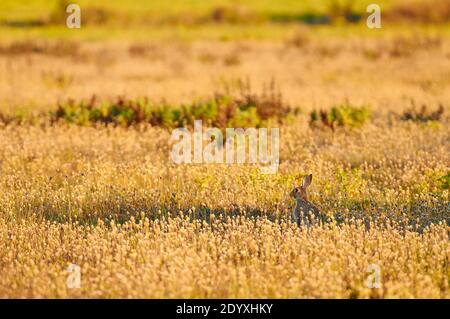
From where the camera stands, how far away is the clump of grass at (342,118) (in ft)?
38.3

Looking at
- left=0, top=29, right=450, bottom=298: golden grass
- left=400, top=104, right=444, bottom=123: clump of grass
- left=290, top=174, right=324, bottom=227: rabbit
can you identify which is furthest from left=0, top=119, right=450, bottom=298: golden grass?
left=400, top=104, right=444, bottom=123: clump of grass

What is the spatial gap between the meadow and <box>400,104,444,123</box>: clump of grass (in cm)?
5

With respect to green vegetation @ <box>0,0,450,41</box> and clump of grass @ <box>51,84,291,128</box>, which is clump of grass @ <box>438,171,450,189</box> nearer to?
clump of grass @ <box>51,84,291,128</box>

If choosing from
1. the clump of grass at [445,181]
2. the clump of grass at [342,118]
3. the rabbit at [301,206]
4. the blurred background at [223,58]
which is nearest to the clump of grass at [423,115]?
the clump of grass at [342,118]

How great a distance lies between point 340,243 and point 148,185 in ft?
9.12

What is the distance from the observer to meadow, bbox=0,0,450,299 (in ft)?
18.5

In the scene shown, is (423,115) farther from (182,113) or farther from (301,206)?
(301,206)

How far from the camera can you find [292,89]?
16.6 m

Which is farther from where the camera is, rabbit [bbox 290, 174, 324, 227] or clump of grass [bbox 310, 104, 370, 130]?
clump of grass [bbox 310, 104, 370, 130]

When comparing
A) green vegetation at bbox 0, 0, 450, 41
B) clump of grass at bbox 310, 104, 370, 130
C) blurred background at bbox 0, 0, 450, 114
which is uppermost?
green vegetation at bbox 0, 0, 450, 41

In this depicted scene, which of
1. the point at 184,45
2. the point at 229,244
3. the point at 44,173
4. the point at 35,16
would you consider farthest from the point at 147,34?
the point at 229,244

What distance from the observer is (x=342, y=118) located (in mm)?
11758

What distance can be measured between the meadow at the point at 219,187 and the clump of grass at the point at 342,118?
0.03 m

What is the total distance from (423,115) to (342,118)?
162cm
